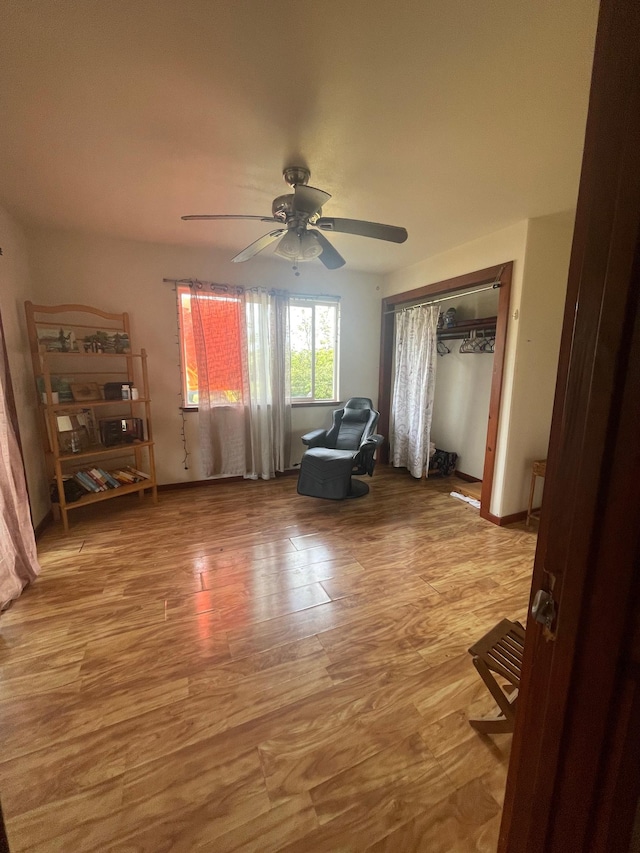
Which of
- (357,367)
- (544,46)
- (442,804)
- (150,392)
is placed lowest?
(442,804)

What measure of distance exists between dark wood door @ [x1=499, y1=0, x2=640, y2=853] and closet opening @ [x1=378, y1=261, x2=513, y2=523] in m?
2.60

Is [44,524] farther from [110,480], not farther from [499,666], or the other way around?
[499,666]

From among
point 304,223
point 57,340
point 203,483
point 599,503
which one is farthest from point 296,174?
point 203,483

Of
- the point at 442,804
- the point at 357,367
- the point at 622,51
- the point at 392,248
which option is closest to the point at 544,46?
the point at 622,51

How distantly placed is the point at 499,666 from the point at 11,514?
8.41 ft

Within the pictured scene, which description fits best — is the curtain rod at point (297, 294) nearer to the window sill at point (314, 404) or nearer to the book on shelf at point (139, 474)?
the window sill at point (314, 404)

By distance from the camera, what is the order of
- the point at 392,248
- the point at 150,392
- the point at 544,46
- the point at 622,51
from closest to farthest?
the point at 622,51 → the point at 544,46 → the point at 392,248 → the point at 150,392

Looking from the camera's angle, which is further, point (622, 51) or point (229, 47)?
point (229, 47)

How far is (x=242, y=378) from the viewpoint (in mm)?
3576

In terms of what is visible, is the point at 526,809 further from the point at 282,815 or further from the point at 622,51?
the point at 622,51

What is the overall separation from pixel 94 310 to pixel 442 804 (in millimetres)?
3681

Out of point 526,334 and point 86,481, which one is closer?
point 526,334

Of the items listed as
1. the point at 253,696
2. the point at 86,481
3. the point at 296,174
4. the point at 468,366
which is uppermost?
the point at 296,174

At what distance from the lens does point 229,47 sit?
46.9 inches
